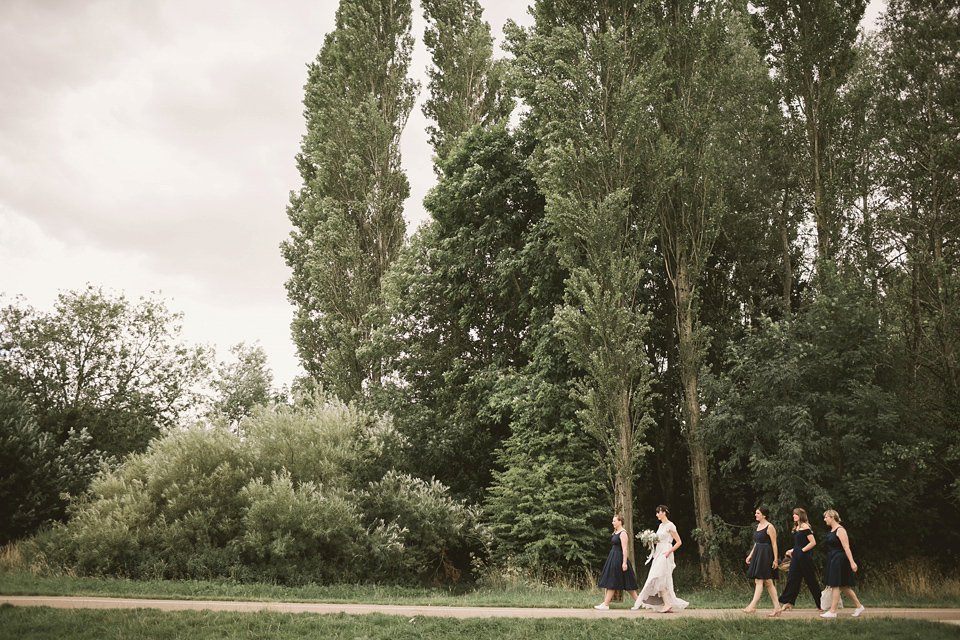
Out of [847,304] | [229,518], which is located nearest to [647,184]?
[847,304]

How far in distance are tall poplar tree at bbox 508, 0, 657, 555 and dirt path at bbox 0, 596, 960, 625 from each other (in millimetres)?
5201

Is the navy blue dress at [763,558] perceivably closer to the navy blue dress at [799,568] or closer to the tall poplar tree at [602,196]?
the navy blue dress at [799,568]

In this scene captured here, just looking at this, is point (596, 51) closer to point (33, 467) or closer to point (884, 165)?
point (884, 165)

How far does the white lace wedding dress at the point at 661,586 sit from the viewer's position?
11.5m

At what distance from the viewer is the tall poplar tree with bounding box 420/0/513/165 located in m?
27.5

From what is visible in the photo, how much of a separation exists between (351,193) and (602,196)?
1245cm

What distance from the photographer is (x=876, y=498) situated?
14.9m

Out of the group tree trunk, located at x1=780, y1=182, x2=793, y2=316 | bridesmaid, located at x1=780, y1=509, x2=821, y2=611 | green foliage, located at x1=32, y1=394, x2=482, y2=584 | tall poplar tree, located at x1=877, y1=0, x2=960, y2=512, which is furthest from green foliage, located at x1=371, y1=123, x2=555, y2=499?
tall poplar tree, located at x1=877, y1=0, x2=960, y2=512

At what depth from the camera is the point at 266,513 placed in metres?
15.4

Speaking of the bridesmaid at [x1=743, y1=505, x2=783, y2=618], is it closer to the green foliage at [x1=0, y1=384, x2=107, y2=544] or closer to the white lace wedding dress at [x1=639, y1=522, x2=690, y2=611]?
the white lace wedding dress at [x1=639, y1=522, x2=690, y2=611]

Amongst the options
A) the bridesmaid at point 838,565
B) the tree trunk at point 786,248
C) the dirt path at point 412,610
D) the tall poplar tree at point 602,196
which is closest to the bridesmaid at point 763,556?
the dirt path at point 412,610

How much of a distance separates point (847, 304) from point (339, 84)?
21.5 m

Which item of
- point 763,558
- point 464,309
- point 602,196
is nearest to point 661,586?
point 763,558

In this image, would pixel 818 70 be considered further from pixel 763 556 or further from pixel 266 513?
pixel 266 513
